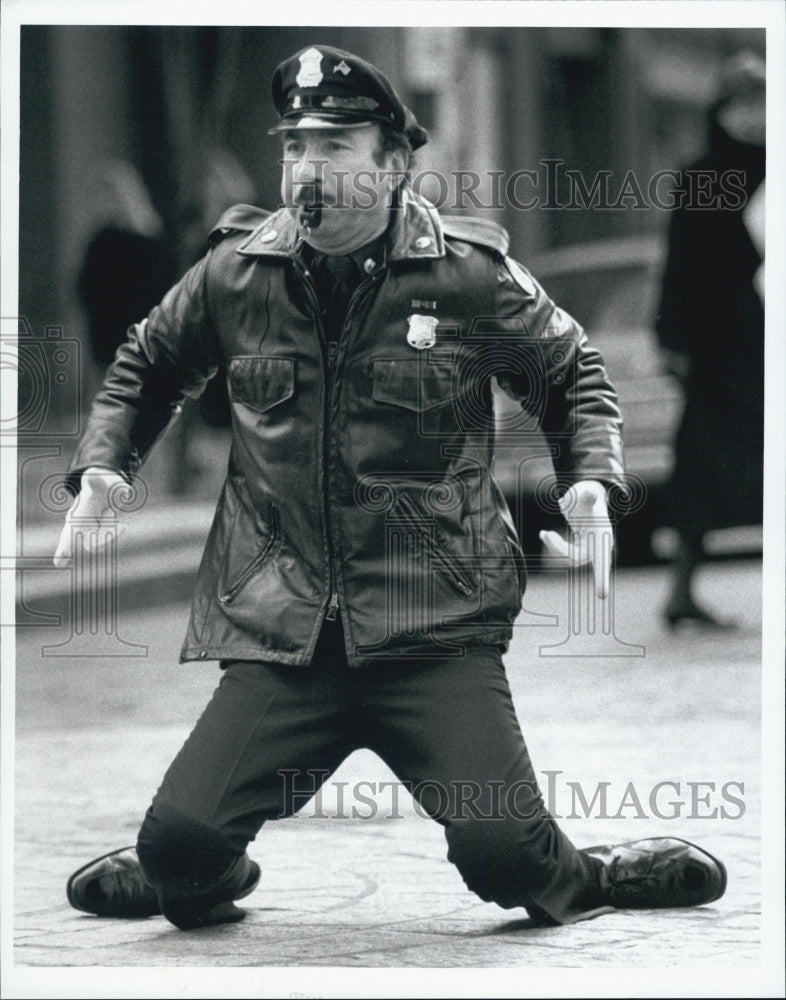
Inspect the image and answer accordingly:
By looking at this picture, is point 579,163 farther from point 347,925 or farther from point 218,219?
point 347,925

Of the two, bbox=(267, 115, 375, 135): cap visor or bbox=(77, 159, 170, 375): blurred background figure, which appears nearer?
bbox=(267, 115, 375, 135): cap visor

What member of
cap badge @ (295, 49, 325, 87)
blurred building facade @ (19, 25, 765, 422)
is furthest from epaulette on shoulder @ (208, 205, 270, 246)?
cap badge @ (295, 49, 325, 87)

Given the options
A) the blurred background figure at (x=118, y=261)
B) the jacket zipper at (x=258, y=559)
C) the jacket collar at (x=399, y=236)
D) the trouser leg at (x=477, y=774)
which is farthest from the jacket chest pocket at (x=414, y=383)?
the blurred background figure at (x=118, y=261)

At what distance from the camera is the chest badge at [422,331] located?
14.1 feet

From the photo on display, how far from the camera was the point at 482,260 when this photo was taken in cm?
432

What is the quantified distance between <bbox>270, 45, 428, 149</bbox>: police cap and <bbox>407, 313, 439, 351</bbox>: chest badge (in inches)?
18.4

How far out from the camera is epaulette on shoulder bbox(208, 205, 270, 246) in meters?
4.38

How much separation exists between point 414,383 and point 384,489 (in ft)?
0.85

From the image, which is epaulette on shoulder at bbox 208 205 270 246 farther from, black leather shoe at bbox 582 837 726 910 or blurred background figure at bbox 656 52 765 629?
black leather shoe at bbox 582 837 726 910

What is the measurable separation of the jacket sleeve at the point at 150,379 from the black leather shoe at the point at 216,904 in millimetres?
991

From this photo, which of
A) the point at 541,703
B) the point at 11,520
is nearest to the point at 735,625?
the point at 541,703

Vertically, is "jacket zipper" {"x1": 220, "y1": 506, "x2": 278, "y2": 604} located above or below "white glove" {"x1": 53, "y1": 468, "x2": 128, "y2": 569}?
below

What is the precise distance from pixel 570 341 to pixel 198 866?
1.50 metres

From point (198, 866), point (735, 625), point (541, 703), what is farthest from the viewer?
point (735, 625)
